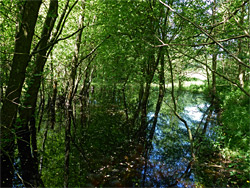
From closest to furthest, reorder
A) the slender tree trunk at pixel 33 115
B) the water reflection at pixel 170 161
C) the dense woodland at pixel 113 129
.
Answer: the dense woodland at pixel 113 129 → the slender tree trunk at pixel 33 115 → the water reflection at pixel 170 161

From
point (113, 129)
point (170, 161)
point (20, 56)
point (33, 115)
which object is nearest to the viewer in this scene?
point (20, 56)

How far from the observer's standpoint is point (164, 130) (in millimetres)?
12430

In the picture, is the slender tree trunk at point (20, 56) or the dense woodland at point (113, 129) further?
the dense woodland at point (113, 129)

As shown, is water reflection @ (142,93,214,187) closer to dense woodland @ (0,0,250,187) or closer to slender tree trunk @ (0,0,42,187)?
dense woodland @ (0,0,250,187)

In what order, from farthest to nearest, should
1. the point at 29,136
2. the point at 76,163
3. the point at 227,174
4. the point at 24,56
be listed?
the point at 29,136, the point at 76,163, the point at 227,174, the point at 24,56

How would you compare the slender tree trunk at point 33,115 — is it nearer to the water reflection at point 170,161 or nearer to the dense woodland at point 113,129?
the dense woodland at point 113,129

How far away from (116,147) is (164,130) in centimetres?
467

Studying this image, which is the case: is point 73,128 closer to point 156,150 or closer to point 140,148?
point 140,148

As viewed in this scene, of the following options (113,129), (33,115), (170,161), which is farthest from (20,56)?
(113,129)

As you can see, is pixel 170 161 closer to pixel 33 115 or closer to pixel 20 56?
pixel 33 115

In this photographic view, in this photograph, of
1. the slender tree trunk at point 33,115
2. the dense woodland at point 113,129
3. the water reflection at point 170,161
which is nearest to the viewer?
the dense woodland at point 113,129

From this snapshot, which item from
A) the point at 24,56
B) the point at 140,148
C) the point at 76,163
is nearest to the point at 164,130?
the point at 140,148

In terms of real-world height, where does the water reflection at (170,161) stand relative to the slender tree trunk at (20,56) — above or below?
below

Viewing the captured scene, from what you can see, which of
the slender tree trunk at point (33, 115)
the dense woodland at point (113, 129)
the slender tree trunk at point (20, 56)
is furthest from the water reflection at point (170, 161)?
the slender tree trunk at point (20, 56)
